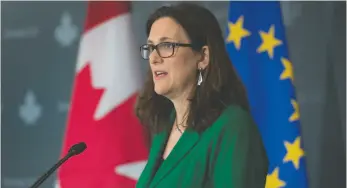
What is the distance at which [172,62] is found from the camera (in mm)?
1283

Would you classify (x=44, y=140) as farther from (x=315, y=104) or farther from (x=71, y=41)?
(x=315, y=104)

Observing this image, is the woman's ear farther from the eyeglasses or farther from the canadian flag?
the canadian flag

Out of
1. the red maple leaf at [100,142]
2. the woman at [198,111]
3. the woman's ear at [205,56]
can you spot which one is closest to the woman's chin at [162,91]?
the woman at [198,111]

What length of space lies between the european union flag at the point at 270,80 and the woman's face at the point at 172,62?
1.18 ft

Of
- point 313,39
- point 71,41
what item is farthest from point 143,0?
point 313,39

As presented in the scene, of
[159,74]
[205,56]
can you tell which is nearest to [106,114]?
[159,74]

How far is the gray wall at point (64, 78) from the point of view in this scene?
1663 mm

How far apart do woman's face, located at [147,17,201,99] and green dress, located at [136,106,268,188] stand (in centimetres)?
13

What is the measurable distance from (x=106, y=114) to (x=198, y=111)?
18.8 inches

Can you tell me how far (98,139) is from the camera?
164 centimetres

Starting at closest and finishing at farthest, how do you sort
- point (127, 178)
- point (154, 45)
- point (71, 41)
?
point (154, 45), point (127, 178), point (71, 41)

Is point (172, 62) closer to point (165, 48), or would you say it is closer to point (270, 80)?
point (165, 48)

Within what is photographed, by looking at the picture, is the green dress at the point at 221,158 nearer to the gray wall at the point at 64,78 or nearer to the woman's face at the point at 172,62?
the woman's face at the point at 172,62

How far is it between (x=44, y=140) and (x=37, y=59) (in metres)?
0.28
